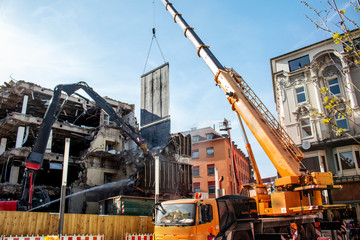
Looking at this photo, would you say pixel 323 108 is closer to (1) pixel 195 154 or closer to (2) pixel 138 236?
(2) pixel 138 236

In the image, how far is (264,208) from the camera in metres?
11.1

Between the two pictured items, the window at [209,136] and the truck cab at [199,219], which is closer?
the truck cab at [199,219]

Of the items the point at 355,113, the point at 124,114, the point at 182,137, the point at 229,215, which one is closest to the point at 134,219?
the point at 229,215

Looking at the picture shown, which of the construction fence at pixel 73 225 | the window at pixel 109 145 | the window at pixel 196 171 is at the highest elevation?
the window at pixel 109 145

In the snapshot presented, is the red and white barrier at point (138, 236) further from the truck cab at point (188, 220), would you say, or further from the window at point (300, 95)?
the window at point (300, 95)

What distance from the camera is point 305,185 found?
9.89 meters

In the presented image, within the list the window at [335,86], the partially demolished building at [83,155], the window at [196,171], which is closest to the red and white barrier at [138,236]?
the partially demolished building at [83,155]

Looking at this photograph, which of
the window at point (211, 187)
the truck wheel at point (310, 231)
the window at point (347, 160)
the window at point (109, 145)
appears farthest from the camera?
→ the window at point (211, 187)

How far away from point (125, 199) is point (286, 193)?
11.3 m

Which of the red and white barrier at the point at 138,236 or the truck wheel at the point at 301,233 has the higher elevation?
the truck wheel at the point at 301,233

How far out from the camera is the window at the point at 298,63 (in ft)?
88.7

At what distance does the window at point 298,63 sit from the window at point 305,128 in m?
5.48

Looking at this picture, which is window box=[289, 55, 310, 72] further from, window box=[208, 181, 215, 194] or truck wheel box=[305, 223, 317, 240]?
window box=[208, 181, 215, 194]

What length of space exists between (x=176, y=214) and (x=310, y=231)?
5.42 metres
